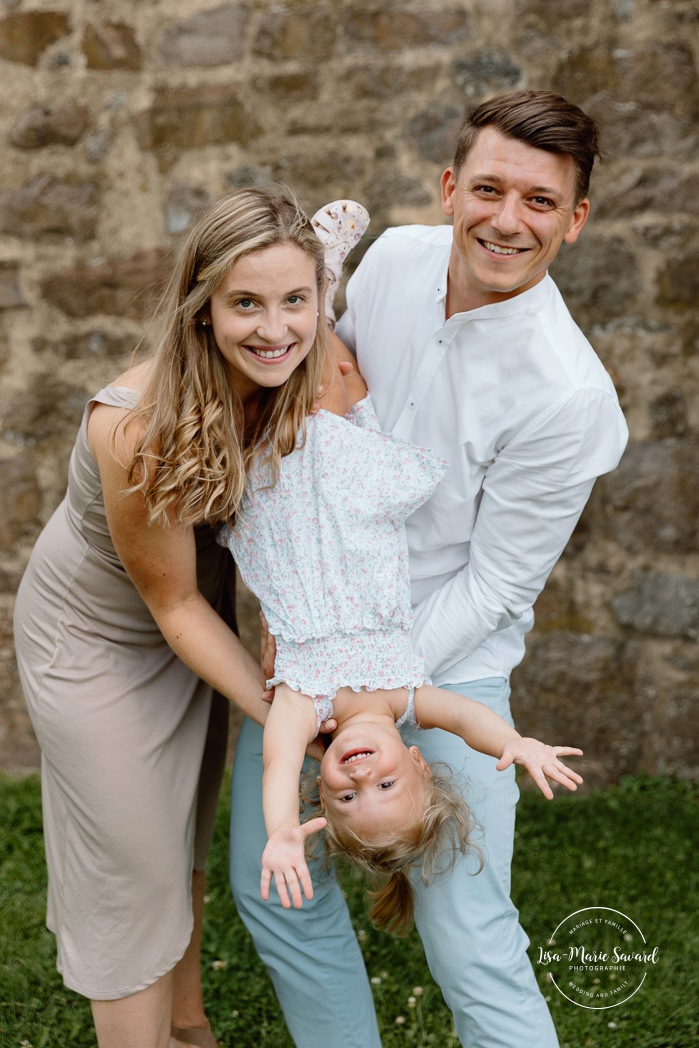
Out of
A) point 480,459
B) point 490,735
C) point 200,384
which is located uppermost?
point 200,384

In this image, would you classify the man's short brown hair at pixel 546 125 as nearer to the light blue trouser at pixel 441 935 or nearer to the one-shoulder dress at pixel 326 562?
the one-shoulder dress at pixel 326 562

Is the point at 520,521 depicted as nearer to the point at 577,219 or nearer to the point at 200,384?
the point at 577,219

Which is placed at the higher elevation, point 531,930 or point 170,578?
point 170,578

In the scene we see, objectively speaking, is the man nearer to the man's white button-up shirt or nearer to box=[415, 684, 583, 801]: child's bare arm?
the man's white button-up shirt

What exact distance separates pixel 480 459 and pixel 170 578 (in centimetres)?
72

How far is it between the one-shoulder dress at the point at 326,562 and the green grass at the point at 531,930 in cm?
81

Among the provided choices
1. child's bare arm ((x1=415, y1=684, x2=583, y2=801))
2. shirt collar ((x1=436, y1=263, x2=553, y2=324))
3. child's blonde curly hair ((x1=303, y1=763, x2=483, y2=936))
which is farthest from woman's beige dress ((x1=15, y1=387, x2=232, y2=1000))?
shirt collar ((x1=436, y1=263, x2=553, y2=324))

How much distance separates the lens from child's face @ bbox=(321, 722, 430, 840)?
2.14 metres

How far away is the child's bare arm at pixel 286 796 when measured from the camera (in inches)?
74.6

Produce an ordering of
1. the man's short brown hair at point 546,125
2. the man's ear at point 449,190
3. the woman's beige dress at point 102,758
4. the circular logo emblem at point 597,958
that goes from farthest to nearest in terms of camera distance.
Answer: the circular logo emblem at point 597,958 → the man's ear at point 449,190 → the woman's beige dress at point 102,758 → the man's short brown hair at point 546,125

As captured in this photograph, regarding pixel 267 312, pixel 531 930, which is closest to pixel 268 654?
pixel 267 312

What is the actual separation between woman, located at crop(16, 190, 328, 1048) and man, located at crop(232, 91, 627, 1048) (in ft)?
0.81

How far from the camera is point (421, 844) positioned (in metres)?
2.17

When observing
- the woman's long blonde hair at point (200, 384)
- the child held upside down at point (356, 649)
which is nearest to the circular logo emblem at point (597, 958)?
the child held upside down at point (356, 649)
